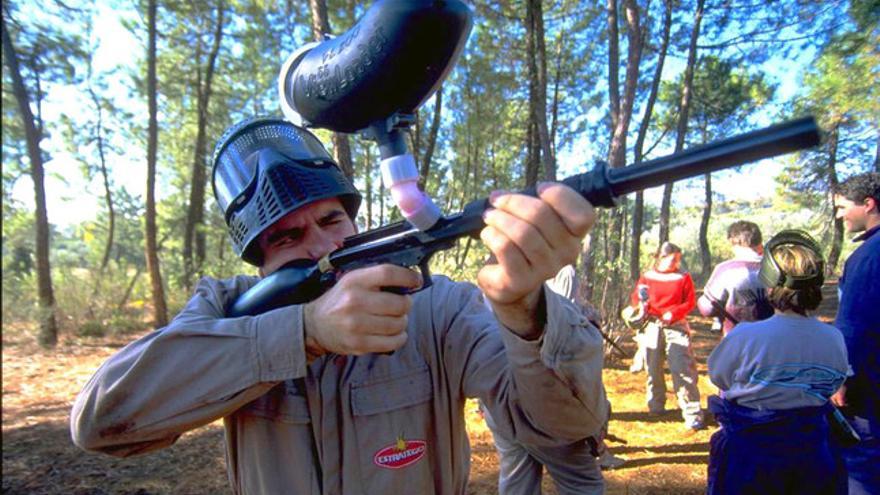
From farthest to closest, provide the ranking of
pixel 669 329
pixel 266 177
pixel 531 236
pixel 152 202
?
1. pixel 152 202
2. pixel 669 329
3. pixel 266 177
4. pixel 531 236

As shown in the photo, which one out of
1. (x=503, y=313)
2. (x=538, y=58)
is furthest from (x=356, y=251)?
(x=538, y=58)

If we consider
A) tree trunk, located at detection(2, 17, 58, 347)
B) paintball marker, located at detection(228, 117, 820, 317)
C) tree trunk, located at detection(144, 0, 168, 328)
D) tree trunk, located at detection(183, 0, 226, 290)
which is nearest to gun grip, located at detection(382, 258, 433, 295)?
paintball marker, located at detection(228, 117, 820, 317)

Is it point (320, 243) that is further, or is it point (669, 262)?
point (669, 262)

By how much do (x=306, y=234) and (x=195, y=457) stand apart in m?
5.35

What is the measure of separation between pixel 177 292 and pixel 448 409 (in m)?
15.1

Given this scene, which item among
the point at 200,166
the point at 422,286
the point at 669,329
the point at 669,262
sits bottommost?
the point at 669,329

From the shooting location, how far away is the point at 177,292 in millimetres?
14328

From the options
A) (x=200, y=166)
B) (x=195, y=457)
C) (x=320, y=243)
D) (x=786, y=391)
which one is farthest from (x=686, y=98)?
(x=200, y=166)

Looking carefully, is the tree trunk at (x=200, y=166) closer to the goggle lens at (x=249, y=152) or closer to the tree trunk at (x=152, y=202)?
the tree trunk at (x=152, y=202)

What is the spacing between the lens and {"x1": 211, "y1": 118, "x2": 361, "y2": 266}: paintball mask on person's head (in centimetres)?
163

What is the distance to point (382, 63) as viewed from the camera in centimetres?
112

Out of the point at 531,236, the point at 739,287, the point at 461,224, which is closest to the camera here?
the point at 531,236

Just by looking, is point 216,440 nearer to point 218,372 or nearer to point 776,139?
point 218,372

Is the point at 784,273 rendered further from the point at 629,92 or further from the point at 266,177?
the point at 629,92
